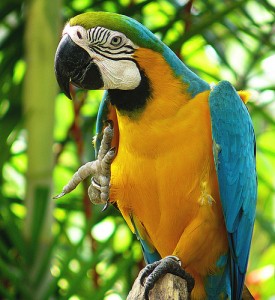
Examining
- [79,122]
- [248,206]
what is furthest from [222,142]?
[79,122]

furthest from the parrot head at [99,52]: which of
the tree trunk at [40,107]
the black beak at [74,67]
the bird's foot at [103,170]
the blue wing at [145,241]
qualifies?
the tree trunk at [40,107]

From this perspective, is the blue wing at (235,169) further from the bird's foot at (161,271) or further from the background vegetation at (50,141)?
the background vegetation at (50,141)

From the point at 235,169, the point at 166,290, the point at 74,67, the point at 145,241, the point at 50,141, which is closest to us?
the point at 166,290

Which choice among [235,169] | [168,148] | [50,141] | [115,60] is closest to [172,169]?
[168,148]

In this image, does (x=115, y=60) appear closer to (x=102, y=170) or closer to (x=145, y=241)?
(x=102, y=170)

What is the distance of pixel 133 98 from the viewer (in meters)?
1.59

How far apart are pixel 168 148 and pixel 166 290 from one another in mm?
329

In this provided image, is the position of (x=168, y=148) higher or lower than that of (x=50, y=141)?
higher

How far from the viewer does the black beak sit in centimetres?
150

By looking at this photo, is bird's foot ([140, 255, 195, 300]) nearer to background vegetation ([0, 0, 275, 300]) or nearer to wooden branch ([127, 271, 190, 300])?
wooden branch ([127, 271, 190, 300])

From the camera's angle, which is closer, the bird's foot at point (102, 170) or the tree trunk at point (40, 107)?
the bird's foot at point (102, 170)

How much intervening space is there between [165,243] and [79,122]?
0.57 meters

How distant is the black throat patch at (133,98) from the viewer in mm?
1581

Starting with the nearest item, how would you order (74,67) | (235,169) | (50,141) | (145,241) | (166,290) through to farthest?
(166,290)
(74,67)
(235,169)
(145,241)
(50,141)
